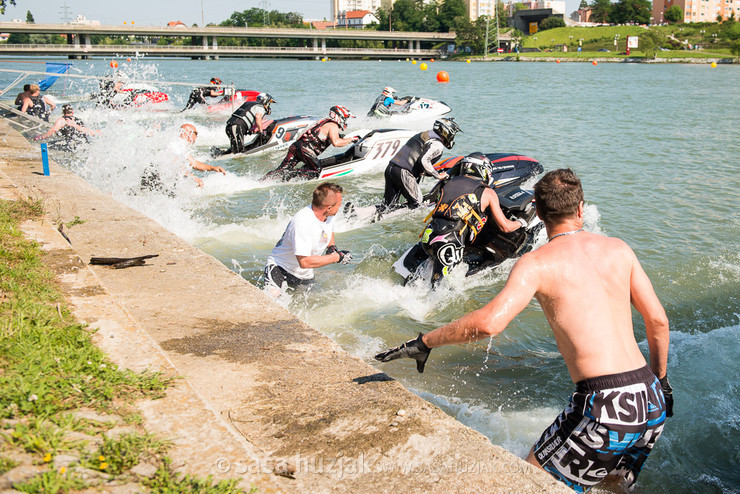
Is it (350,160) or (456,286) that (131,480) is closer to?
(456,286)

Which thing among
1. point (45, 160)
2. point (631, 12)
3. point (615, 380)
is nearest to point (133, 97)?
point (45, 160)

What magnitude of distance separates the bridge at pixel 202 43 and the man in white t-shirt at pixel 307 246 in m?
70.4

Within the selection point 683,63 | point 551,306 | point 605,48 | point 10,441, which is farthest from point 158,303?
point 605,48

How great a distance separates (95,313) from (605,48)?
410ft

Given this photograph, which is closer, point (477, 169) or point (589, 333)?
point (589, 333)

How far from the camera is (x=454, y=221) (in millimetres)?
6930

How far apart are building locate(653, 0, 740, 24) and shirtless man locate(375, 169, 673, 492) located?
591 feet

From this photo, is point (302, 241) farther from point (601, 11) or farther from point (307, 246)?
point (601, 11)

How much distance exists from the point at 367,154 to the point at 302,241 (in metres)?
8.32

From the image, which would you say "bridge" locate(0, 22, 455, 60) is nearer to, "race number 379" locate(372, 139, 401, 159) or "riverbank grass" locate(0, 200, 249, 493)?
"race number 379" locate(372, 139, 401, 159)

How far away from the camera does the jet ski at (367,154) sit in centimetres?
1427

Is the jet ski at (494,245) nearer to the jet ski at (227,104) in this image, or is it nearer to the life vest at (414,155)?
the life vest at (414,155)

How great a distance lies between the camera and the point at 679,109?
29.3m

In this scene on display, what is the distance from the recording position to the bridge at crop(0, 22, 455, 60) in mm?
81544
